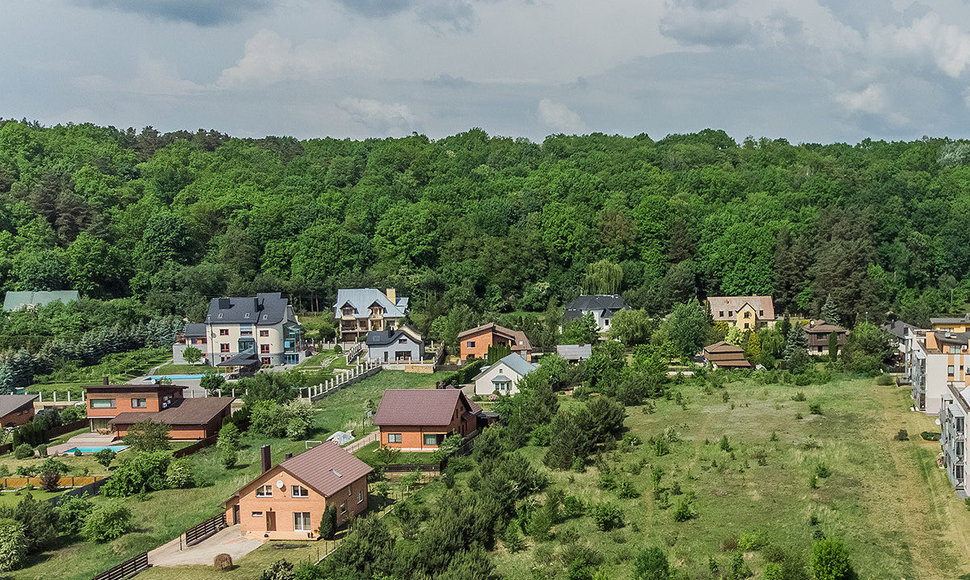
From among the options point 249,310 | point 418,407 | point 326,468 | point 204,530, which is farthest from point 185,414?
point 249,310

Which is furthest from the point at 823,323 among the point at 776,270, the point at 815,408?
the point at 815,408

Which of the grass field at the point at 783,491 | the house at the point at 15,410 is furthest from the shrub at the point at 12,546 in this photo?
the house at the point at 15,410

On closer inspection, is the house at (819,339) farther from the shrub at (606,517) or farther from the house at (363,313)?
the shrub at (606,517)

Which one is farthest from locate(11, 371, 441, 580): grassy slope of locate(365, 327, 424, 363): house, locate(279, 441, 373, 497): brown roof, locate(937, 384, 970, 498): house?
locate(937, 384, 970, 498): house

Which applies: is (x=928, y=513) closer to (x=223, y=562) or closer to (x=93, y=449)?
(x=223, y=562)

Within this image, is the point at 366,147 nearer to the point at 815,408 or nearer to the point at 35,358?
the point at 35,358

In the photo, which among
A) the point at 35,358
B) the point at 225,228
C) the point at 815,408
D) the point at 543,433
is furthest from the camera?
the point at 225,228
